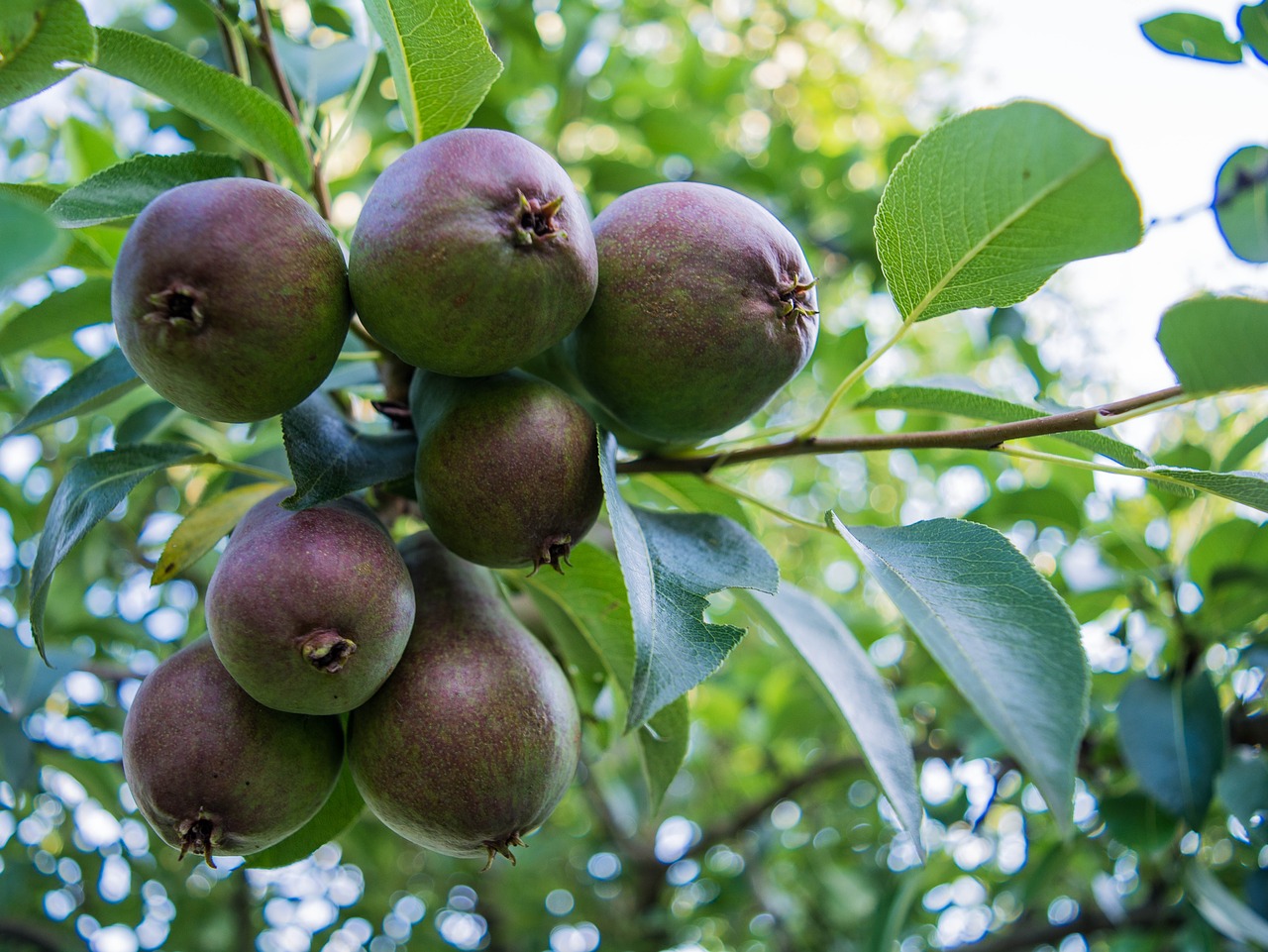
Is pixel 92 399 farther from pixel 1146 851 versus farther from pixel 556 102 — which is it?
pixel 1146 851

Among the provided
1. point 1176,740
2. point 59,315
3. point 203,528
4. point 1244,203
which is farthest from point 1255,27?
point 59,315

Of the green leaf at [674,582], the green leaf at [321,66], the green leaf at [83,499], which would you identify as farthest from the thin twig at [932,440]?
the green leaf at [321,66]

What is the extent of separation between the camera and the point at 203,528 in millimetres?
1273

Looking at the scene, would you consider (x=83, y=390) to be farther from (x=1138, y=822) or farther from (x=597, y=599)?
(x=1138, y=822)

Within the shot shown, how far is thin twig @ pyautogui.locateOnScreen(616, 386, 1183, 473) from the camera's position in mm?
1111

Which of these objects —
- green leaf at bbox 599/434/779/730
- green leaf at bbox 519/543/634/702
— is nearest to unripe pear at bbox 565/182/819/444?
green leaf at bbox 599/434/779/730

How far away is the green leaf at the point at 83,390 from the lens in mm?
1276

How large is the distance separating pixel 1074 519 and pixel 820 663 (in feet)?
3.94

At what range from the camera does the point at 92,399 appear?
1.28 meters

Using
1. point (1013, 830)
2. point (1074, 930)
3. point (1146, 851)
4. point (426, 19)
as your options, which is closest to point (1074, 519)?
point (1146, 851)

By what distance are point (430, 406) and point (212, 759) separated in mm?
452

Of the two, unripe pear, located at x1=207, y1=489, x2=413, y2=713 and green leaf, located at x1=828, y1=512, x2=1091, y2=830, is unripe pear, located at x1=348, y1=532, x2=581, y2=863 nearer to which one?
unripe pear, located at x1=207, y1=489, x2=413, y2=713

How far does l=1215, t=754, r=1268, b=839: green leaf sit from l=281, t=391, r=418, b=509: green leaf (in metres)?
1.69

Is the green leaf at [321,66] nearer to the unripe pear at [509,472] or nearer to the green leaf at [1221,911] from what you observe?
the unripe pear at [509,472]
